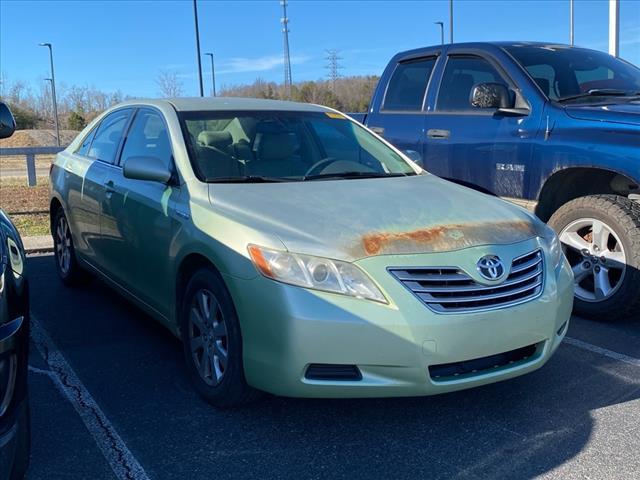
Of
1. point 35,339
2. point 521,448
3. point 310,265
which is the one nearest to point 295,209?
point 310,265

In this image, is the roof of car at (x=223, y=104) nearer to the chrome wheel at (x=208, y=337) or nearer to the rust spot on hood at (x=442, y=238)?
the chrome wheel at (x=208, y=337)

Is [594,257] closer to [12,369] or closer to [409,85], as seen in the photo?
[409,85]

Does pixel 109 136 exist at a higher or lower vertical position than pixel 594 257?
higher

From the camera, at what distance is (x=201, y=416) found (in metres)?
3.32

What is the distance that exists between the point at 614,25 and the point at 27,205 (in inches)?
359

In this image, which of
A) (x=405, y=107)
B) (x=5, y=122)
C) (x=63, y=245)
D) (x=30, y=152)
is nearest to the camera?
(x=5, y=122)

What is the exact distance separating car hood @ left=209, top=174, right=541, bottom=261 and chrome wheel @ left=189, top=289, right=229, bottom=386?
472mm

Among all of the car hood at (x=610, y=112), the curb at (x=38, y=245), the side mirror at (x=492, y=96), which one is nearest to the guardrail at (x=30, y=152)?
the curb at (x=38, y=245)

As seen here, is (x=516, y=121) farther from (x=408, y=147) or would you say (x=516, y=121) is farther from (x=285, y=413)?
(x=285, y=413)

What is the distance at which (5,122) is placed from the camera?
3322mm

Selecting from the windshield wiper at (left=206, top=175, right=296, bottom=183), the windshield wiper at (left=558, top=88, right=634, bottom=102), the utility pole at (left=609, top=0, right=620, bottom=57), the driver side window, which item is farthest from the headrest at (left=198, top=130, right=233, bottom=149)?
the utility pole at (left=609, top=0, right=620, bottom=57)

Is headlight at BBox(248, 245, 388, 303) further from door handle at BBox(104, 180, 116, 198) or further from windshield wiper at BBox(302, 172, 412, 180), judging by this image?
door handle at BBox(104, 180, 116, 198)

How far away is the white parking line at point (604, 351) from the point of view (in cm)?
404

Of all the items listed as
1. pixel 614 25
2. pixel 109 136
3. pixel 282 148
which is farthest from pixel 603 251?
pixel 614 25
